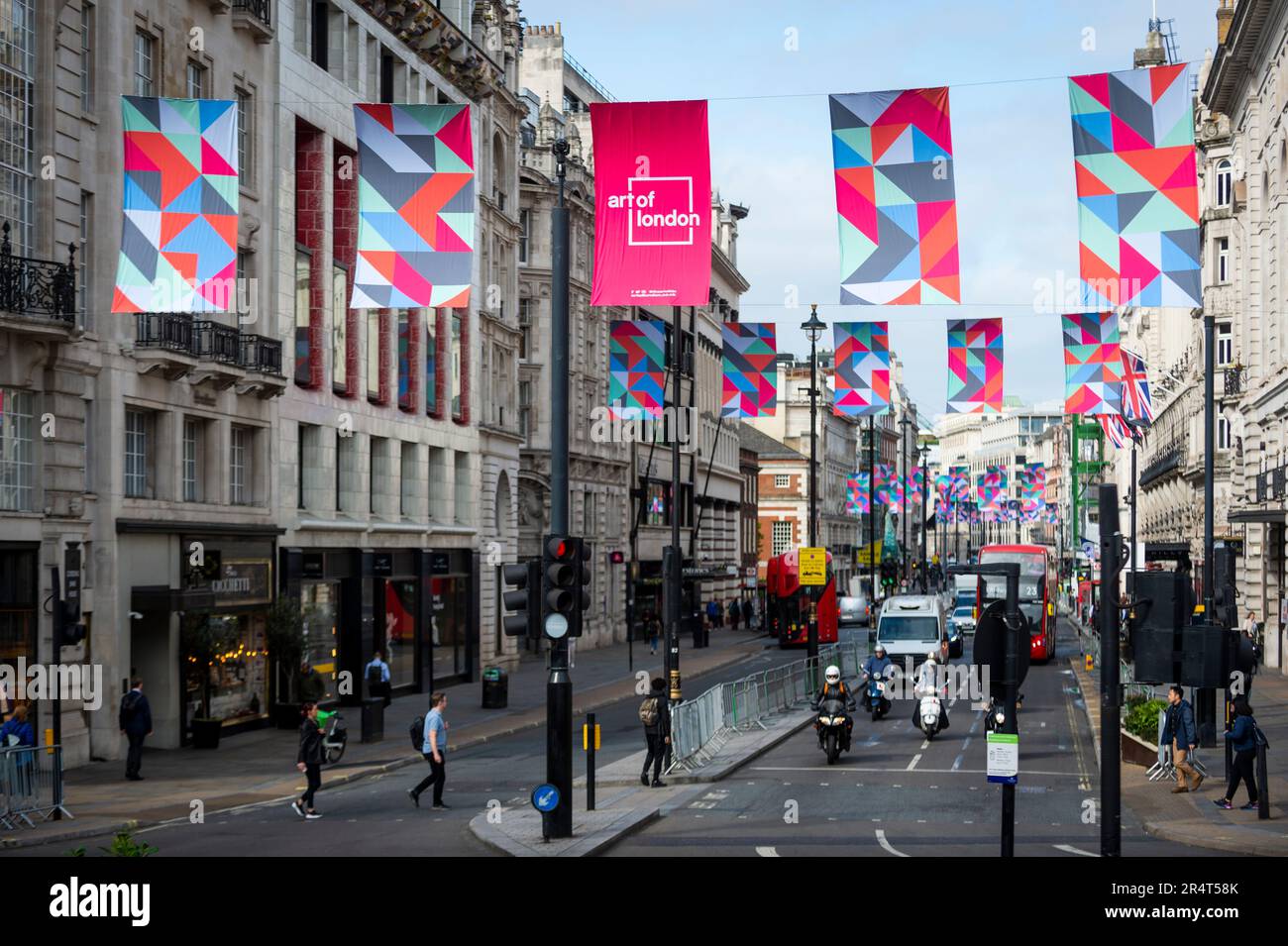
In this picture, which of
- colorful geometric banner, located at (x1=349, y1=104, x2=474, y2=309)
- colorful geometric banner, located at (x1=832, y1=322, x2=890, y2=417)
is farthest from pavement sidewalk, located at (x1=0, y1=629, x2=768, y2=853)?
colorful geometric banner, located at (x1=832, y1=322, x2=890, y2=417)

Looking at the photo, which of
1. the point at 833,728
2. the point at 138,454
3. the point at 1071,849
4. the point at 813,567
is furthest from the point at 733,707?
the point at 1071,849

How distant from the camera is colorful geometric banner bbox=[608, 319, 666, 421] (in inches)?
1948

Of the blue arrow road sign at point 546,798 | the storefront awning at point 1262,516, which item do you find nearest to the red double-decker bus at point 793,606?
the storefront awning at point 1262,516

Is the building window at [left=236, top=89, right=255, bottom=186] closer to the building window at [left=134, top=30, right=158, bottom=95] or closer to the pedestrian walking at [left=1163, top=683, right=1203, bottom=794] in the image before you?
the building window at [left=134, top=30, right=158, bottom=95]

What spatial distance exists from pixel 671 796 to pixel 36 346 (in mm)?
13389

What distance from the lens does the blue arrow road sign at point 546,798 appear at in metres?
19.4

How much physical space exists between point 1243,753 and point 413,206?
13.7 meters

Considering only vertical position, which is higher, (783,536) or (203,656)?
(783,536)

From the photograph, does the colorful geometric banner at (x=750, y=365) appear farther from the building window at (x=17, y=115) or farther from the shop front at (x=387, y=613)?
the building window at (x=17, y=115)

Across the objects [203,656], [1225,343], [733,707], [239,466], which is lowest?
[733,707]

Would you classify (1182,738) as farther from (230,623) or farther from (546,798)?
(230,623)

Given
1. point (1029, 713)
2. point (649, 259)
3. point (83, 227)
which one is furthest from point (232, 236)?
point (1029, 713)

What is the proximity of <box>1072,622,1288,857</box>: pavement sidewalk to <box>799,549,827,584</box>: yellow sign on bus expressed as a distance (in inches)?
434

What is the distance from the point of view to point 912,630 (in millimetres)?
52906
